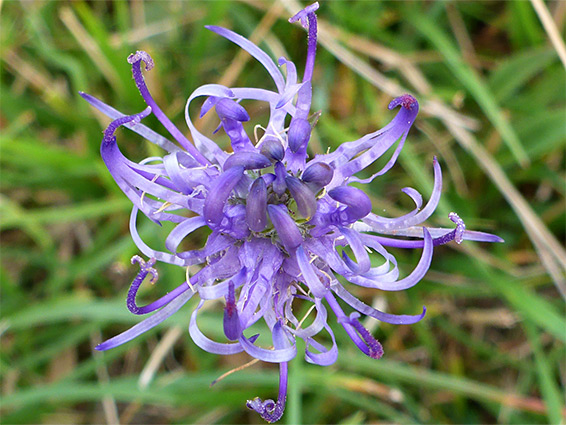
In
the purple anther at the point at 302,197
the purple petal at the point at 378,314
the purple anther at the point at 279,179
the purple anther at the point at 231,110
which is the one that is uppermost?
the purple anther at the point at 231,110

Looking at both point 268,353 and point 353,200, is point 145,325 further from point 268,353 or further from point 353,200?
A: point 353,200

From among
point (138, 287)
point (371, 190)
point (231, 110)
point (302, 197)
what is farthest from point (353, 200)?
point (371, 190)

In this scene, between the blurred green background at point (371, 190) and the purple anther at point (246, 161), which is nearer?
the purple anther at point (246, 161)

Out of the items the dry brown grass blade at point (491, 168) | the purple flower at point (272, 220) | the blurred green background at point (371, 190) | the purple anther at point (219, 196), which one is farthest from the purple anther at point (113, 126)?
the dry brown grass blade at point (491, 168)

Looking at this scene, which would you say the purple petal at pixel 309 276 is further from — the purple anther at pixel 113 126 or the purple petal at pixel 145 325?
the purple anther at pixel 113 126

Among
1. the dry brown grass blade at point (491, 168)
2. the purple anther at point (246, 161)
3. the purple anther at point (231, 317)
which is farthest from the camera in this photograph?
the dry brown grass blade at point (491, 168)

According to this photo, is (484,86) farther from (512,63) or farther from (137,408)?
(137,408)

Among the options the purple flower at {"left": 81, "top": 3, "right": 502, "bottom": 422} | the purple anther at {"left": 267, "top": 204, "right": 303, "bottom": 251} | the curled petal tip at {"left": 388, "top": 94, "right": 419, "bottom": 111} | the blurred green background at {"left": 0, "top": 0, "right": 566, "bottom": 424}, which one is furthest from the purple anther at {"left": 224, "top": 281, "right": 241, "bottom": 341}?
the blurred green background at {"left": 0, "top": 0, "right": 566, "bottom": 424}

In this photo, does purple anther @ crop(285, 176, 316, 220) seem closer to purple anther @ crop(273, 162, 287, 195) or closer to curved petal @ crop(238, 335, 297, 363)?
purple anther @ crop(273, 162, 287, 195)
